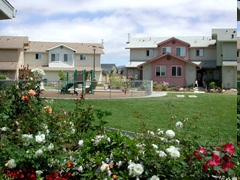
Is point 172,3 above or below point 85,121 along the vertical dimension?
above

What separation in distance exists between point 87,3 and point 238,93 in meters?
1.90

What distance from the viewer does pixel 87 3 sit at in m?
3.93

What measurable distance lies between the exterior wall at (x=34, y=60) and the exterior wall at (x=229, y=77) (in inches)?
66.9

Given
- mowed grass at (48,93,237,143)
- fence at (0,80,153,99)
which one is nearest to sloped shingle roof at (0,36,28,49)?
fence at (0,80,153,99)

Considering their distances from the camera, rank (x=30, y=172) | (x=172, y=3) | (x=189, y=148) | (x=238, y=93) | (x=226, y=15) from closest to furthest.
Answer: (x=30, y=172)
(x=189, y=148)
(x=238, y=93)
(x=226, y=15)
(x=172, y=3)

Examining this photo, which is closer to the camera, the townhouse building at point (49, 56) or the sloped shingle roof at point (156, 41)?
the townhouse building at point (49, 56)

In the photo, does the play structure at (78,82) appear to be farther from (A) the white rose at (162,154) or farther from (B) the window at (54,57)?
(A) the white rose at (162,154)

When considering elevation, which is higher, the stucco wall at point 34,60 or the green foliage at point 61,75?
the stucco wall at point 34,60

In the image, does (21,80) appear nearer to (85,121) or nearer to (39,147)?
(85,121)

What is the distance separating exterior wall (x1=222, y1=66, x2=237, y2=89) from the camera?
2970mm

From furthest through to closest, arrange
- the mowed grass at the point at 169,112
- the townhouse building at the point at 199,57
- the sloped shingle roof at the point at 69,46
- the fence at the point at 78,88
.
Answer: the mowed grass at the point at 169,112 → the fence at the point at 78,88 → the sloped shingle roof at the point at 69,46 → the townhouse building at the point at 199,57

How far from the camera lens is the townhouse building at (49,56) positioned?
11.9 feet

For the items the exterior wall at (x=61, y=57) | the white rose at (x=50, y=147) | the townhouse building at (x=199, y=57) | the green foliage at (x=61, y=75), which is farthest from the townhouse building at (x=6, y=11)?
the white rose at (x=50, y=147)

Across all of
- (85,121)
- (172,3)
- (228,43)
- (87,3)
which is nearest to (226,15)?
(228,43)
